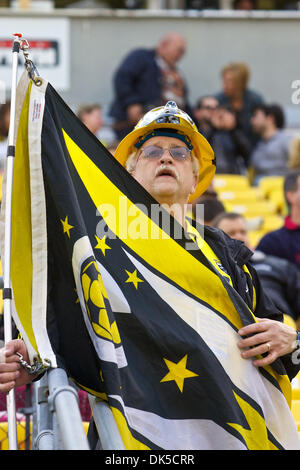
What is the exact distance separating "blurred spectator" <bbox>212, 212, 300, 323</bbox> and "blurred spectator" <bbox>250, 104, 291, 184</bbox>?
4038 millimetres

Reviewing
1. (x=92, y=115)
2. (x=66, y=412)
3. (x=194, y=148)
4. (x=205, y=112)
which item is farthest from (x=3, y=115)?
(x=66, y=412)

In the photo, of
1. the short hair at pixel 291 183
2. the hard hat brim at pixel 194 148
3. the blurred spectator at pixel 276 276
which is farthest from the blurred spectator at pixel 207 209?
the hard hat brim at pixel 194 148

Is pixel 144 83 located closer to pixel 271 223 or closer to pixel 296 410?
pixel 271 223

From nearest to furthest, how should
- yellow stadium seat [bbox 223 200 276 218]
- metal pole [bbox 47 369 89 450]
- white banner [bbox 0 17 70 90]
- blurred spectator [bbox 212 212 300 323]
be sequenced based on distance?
metal pole [bbox 47 369 89 450], blurred spectator [bbox 212 212 300 323], yellow stadium seat [bbox 223 200 276 218], white banner [bbox 0 17 70 90]

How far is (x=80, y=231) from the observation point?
3152 mm

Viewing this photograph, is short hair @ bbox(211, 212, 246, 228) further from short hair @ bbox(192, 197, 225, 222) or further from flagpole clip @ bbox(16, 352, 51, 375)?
flagpole clip @ bbox(16, 352, 51, 375)

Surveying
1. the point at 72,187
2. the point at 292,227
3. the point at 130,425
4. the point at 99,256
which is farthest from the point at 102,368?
the point at 292,227

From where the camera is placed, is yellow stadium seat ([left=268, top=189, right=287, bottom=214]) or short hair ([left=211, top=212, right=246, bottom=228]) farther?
yellow stadium seat ([left=268, top=189, right=287, bottom=214])

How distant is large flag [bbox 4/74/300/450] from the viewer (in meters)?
3.01

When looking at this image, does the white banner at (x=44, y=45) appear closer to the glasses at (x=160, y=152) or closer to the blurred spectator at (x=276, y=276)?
the blurred spectator at (x=276, y=276)

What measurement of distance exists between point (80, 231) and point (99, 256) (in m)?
0.12

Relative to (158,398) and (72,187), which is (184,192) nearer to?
(72,187)

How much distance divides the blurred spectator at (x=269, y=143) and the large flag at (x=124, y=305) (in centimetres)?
686

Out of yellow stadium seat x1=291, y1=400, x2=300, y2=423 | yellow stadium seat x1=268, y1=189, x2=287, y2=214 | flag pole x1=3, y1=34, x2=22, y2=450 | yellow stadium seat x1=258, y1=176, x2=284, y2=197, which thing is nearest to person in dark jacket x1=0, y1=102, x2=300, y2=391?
flag pole x1=3, y1=34, x2=22, y2=450
